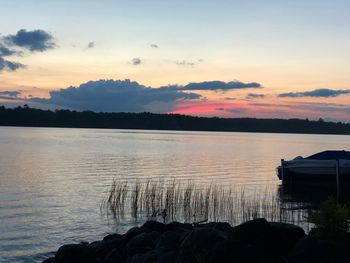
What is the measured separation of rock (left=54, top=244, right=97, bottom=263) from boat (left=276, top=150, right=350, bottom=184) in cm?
2834

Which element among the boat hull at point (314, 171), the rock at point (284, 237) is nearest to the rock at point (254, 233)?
the rock at point (284, 237)

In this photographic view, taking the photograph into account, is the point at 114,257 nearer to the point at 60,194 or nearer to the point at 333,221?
the point at 333,221

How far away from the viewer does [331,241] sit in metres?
10.6

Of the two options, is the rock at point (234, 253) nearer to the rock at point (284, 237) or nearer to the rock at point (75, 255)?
the rock at point (284, 237)

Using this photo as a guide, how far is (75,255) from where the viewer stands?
12.0m

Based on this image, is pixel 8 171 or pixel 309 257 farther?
pixel 8 171

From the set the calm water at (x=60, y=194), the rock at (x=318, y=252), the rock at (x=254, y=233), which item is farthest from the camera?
the calm water at (x=60, y=194)

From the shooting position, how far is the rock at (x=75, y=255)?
1194cm

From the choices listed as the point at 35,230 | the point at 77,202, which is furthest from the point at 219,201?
the point at 35,230

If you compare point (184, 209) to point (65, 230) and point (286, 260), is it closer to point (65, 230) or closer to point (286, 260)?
point (65, 230)

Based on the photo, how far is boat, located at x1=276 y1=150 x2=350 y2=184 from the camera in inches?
1449

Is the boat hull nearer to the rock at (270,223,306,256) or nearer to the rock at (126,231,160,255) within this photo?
the rock at (126,231,160,255)

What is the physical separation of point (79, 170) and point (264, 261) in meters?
39.5

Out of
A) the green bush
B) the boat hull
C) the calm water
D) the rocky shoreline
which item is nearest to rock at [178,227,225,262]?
the rocky shoreline
